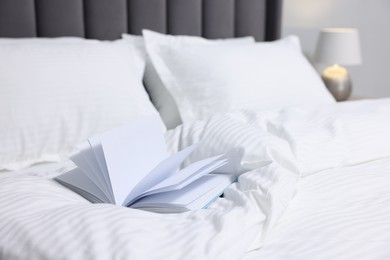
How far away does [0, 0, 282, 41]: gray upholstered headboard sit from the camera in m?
1.85

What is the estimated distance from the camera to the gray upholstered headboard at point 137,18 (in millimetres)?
1849

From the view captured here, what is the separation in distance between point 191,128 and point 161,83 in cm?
63

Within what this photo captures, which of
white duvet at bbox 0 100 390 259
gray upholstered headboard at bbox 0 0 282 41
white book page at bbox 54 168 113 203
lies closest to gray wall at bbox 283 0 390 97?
gray upholstered headboard at bbox 0 0 282 41

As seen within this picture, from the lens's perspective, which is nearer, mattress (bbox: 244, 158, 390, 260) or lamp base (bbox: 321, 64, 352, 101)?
mattress (bbox: 244, 158, 390, 260)

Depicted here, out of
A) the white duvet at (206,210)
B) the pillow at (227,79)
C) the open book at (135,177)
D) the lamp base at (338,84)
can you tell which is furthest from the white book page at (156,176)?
the lamp base at (338,84)

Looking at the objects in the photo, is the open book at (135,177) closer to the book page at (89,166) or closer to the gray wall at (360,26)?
the book page at (89,166)

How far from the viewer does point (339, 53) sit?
2.67 metres

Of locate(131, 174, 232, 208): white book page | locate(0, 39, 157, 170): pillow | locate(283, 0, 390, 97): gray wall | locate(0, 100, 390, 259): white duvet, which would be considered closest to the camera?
locate(0, 100, 390, 259): white duvet

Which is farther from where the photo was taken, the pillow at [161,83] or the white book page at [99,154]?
the pillow at [161,83]

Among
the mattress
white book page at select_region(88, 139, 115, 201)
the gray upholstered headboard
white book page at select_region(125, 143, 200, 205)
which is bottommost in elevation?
the mattress

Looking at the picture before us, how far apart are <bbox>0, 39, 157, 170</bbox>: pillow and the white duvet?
0.96 feet

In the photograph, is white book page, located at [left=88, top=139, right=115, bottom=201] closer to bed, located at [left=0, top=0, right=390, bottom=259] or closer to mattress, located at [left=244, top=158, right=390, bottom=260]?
bed, located at [left=0, top=0, right=390, bottom=259]

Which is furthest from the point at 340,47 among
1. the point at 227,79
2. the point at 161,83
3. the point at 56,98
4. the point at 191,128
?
the point at 56,98

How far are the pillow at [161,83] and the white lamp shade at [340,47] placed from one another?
824 millimetres
